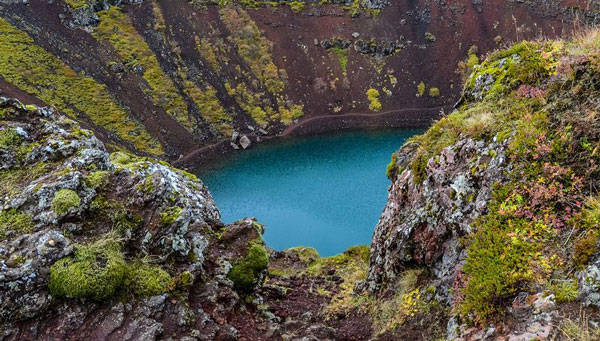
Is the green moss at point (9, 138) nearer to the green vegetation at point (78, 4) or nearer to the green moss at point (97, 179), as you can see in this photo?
the green moss at point (97, 179)

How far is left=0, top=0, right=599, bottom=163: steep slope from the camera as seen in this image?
5684cm

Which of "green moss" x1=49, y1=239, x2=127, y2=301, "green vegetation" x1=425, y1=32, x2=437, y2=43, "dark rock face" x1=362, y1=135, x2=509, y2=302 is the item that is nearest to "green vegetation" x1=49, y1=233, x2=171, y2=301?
"green moss" x1=49, y1=239, x2=127, y2=301

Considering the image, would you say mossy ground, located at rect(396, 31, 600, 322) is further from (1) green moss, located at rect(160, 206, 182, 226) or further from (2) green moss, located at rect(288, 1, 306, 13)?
(2) green moss, located at rect(288, 1, 306, 13)

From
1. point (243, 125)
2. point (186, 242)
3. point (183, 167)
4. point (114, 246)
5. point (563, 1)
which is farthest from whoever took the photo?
point (563, 1)

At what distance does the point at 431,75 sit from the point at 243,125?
3435cm

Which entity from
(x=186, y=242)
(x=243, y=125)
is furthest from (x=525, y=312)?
(x=243, y=125)

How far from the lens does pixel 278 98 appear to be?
66.0m

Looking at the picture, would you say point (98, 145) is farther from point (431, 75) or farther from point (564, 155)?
point (431, 75)

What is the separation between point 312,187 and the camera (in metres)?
47.7

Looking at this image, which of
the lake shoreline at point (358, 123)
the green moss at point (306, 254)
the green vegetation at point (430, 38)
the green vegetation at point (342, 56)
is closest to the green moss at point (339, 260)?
the green moss at point (306, 254)

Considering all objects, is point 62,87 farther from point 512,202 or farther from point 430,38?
point 512,202

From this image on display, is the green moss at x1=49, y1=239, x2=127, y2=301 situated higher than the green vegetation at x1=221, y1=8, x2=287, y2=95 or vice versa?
the green vegetation at x1=221, y1=8, x2=287, y2=95


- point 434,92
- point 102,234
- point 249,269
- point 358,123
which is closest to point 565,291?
point 249,269

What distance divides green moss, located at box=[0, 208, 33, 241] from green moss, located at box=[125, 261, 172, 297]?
275 centimetres
